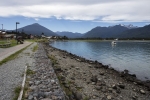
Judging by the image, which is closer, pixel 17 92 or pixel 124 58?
pixel 17 92

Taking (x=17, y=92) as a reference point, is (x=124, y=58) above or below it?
below

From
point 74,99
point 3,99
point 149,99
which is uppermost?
point 3,99

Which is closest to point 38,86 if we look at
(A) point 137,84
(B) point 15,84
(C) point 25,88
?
(C) point 25,88

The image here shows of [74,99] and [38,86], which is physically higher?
[38,86]

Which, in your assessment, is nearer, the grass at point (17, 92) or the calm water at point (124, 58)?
the grass at point (17, 92)

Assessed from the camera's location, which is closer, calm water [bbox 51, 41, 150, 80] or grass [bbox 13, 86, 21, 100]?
grass [bbox 13, 86, 21, 100]

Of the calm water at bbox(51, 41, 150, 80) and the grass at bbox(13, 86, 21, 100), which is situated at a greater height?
the grass at bbox(13, 86, 21, 100)

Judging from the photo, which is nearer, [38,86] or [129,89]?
[38,86]

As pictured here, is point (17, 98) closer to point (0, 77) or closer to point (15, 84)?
point (15, 84)

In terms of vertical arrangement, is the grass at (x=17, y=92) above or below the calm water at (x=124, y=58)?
above

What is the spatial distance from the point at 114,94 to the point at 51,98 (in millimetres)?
7155

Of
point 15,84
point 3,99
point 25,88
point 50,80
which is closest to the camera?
point 3,99

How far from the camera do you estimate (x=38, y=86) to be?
1215cm

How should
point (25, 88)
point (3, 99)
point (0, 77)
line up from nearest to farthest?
point (3, 99), point (25, 88), point (0, 77)
